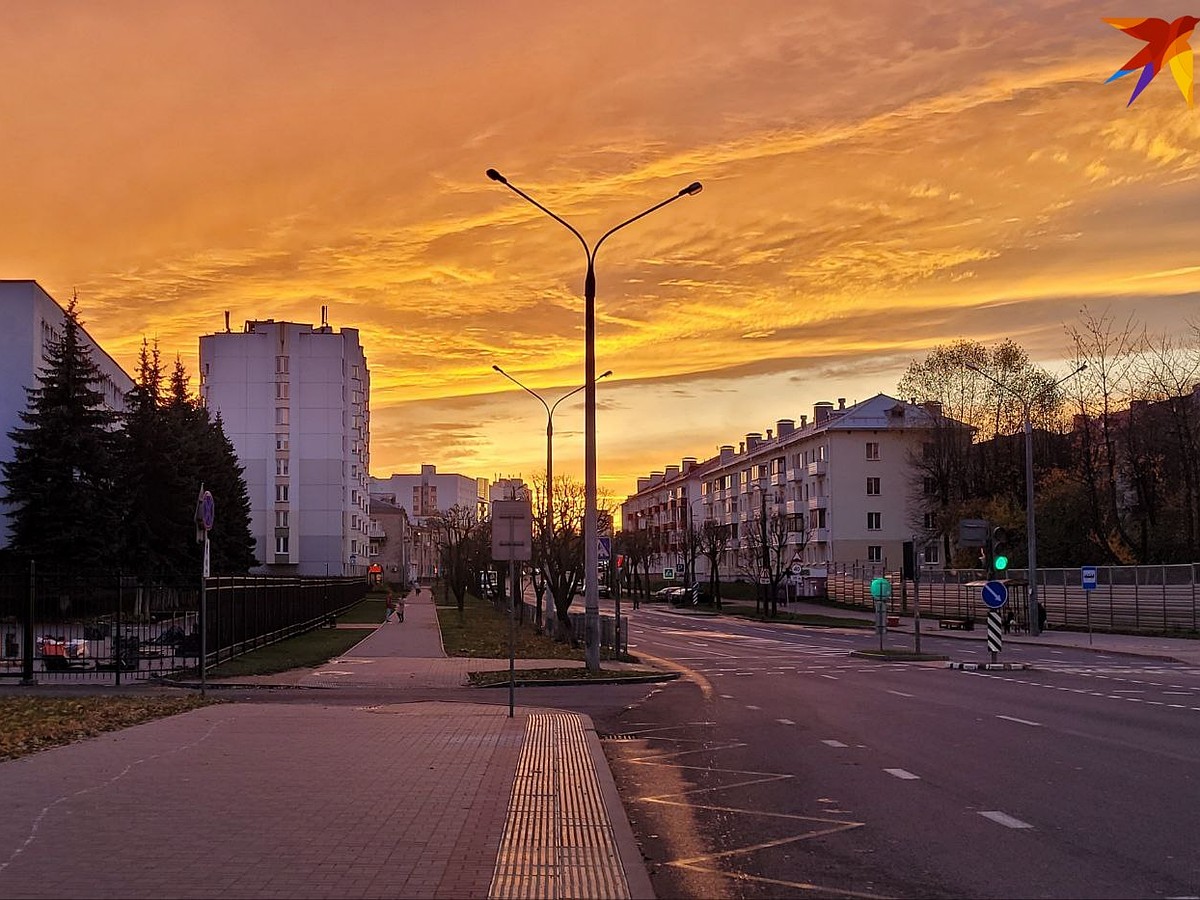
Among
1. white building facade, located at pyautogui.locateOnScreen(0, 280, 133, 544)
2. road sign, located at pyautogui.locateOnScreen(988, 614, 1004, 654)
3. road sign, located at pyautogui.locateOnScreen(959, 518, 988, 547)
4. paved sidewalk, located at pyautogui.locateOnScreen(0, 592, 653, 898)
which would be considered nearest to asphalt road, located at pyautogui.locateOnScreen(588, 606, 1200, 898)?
paved sidewalk, located at pyautogui.locateOnScreen(0, 592, 653, 898)

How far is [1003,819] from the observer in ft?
31.4

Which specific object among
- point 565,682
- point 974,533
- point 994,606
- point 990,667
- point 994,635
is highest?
point 974,533

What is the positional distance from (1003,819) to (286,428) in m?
94.9

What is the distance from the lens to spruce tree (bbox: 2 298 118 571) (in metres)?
49.3

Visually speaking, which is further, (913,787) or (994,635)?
(994,635)

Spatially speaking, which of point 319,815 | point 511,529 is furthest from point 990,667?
point 319,815

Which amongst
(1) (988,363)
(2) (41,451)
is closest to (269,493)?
(2) (41,451)

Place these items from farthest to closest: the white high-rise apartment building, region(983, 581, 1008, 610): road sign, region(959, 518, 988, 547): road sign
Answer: the white high-rise apartment building, region(959, 518, 988, 547): road sign, region(983, 581, 1008, 610): road sign

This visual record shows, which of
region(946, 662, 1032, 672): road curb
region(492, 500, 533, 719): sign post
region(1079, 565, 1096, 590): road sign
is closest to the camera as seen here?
region(492, 500, 533, 719): sign post

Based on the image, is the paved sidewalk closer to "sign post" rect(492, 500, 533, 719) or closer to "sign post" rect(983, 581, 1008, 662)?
"sign post" rect(492, 500, 533, 719)

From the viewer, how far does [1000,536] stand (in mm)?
33875

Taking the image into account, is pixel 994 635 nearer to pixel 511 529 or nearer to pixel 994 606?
pixel 994 606

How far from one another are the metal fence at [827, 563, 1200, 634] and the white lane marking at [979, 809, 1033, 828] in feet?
113

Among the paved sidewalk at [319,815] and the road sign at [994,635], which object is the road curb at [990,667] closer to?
the road sign at [994,635]
